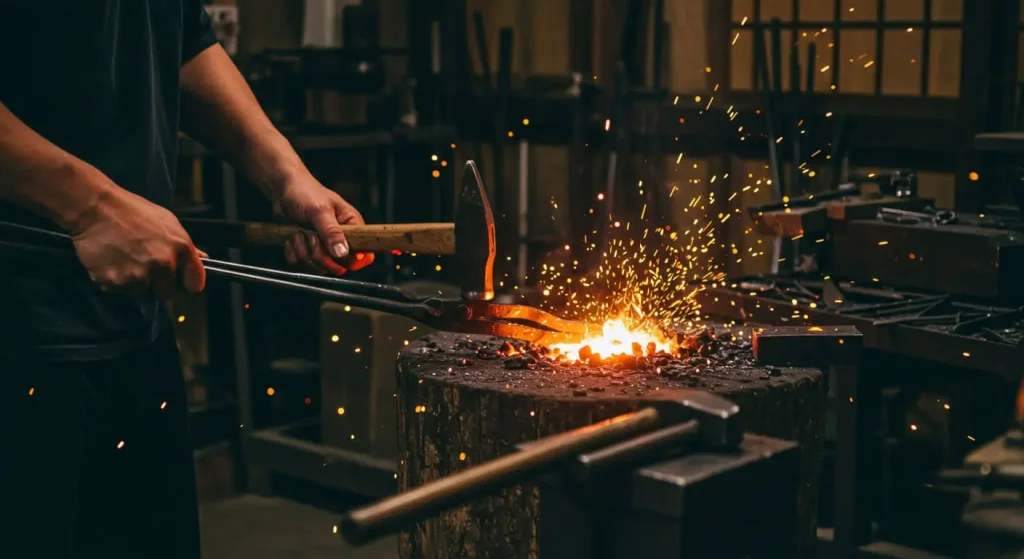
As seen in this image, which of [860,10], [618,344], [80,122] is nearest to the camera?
[80,122]

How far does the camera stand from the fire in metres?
2.57

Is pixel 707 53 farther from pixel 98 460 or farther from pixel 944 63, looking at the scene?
pixel 98 460

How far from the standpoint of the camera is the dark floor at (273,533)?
14.2 ft

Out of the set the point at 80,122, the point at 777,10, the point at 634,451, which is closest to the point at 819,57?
the point at 777,10

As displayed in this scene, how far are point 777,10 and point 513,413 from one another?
384 centimetres

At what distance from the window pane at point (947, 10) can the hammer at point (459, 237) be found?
3377 mm

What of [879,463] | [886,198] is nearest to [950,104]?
[886,198]

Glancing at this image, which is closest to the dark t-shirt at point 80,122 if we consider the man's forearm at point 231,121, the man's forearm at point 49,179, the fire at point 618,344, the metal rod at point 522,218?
the man's forearm at point 49,179

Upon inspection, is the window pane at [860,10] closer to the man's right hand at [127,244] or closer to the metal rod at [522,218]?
the metal rod at [522,218]

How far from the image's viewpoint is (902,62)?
5406mm

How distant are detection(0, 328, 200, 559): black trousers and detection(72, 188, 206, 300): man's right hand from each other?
0.23 meters

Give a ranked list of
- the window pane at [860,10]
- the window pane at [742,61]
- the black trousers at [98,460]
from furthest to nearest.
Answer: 1. the window pane at [742,61]
2. the window pane at [860,10]
3. the black trousers at [98,460]

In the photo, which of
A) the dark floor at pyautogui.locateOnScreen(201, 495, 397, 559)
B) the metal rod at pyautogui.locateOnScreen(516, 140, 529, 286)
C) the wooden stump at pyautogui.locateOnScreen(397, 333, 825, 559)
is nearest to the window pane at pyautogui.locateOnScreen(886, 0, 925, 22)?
the metal rod at pyautogui.locateOnScreen(516, 140, 529, 286)

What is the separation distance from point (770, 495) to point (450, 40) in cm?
531
